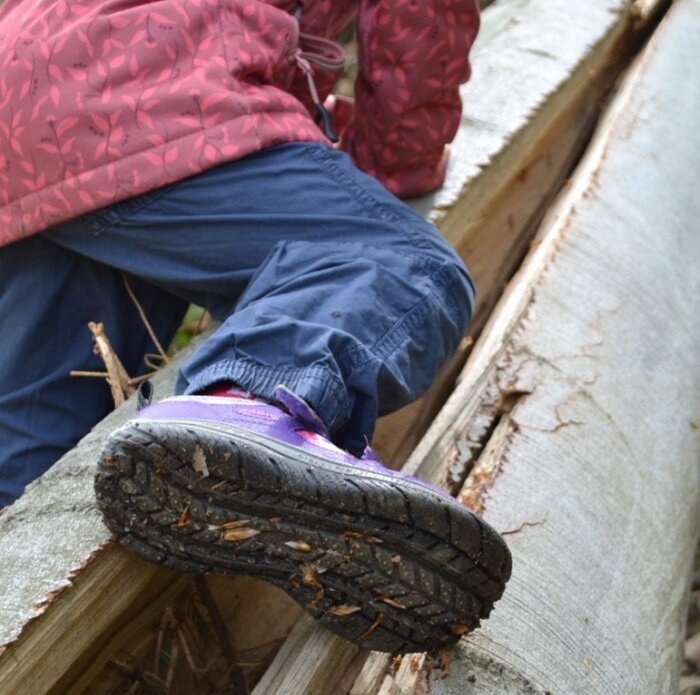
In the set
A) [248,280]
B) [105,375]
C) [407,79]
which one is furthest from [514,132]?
[105,375]

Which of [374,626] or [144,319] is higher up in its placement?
[374,626]

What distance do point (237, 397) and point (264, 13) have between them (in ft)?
1.92

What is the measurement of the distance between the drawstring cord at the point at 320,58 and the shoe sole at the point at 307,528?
717mm

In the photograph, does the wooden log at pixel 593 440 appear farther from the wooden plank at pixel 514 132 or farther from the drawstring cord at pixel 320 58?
the drawstring cord at pixel 320 58

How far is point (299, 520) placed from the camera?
0.96m

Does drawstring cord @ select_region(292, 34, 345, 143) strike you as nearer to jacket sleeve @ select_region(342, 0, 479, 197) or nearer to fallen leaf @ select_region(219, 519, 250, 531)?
jacket sleeve @ select_region(342, 0, 479, 197)

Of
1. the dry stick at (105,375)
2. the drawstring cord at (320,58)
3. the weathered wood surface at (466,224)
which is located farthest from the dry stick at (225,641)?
the drawstring cord at (320,58)

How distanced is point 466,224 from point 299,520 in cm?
108

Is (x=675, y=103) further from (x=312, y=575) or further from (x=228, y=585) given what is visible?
(x=312, y=575)

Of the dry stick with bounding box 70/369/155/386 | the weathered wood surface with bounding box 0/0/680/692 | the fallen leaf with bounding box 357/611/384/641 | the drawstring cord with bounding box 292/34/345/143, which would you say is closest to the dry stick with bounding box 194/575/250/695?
the weathered wood surface with bounding box 0/0/680/692

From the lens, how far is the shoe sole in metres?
0.92

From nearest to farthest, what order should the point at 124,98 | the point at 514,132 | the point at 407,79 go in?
the point at 124,98 < the point at 407,79 < the point at 514,132

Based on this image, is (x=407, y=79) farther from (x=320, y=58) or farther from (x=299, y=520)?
(x=299, y=520)

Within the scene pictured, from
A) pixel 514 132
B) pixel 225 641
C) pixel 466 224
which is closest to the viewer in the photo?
pixel 225 641
